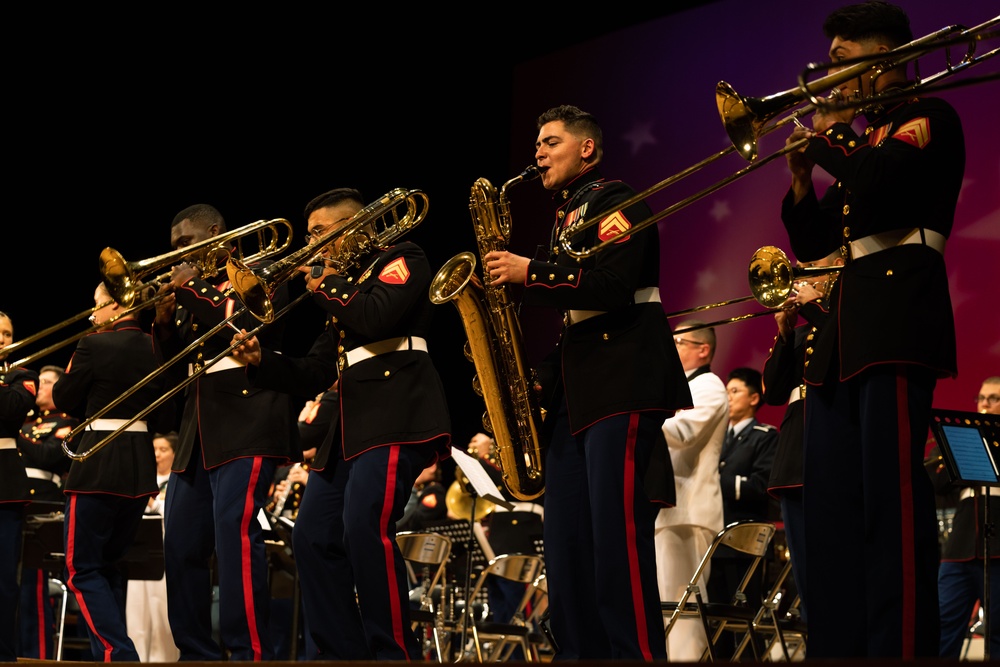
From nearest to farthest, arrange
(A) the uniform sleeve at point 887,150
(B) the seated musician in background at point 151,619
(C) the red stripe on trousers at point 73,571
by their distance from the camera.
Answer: (A) the uniform sleeve at point 887,150 → (C) the red stripe on trousers at point 73,571 → (B) the seated musician in background at point 151,619

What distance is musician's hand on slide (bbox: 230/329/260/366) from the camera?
455 centimetres

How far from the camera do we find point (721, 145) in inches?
323

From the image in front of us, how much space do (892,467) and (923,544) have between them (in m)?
0.21

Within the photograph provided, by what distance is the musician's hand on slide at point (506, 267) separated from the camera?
3.72m

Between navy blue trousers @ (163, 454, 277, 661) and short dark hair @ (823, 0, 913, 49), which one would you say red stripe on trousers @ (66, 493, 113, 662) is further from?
short dark hair @ (823, 0, 913, 49)

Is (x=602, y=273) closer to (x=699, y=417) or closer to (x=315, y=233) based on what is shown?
(x=315, y=233)

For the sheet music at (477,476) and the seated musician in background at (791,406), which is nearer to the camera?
the seated musician in background at (791,406)

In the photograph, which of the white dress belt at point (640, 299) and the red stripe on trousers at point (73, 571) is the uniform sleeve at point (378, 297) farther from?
the red stripe on trousers at point (73, 571)

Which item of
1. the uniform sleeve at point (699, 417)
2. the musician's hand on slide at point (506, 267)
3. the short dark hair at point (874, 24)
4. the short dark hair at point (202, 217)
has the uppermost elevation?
the short dark hair at point (202, 217)

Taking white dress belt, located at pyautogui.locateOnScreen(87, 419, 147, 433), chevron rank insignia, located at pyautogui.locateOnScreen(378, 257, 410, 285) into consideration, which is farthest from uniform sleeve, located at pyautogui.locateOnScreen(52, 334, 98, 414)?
chevron rank insignia, located at pyautogui.locateOnScreen(378, 257, 410, 285)

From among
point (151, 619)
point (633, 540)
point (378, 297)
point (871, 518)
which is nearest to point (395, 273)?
point (378, 297)

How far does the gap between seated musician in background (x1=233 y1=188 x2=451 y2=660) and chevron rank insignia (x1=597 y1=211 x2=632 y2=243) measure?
0.92 meters

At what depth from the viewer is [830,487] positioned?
3189 mm

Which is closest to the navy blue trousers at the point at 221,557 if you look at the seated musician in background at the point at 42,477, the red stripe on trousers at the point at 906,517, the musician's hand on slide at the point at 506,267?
the musician's hand on slide at the point at 506,267
